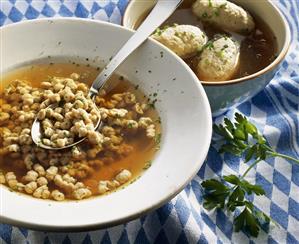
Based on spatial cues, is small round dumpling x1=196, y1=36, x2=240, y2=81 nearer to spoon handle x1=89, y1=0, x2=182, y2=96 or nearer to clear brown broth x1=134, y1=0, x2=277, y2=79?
clear brown broth x1=134, y1=0, x2=277, y2=79

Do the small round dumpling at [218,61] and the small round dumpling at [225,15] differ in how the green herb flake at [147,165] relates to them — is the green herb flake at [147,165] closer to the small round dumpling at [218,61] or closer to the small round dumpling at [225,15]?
the small round dumpling at [218,61]

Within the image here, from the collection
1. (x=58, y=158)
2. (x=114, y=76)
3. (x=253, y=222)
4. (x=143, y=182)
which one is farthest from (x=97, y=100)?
(x=253, y=222)

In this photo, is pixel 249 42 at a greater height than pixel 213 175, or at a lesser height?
greater

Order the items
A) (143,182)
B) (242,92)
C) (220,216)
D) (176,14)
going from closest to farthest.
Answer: (143,182), (220,216), (242,92), (176,14)

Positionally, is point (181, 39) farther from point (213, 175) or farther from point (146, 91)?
point (213, 175)

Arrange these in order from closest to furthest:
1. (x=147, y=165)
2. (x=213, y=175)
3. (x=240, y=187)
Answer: (x=147, y=165) < (x=240, y=187) < (x=213, y=175)

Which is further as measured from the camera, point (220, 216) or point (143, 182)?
point (220, 216)

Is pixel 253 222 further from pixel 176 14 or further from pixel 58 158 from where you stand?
pixel 176 14

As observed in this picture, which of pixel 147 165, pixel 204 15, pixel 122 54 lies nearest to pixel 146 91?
pixel 122 54
